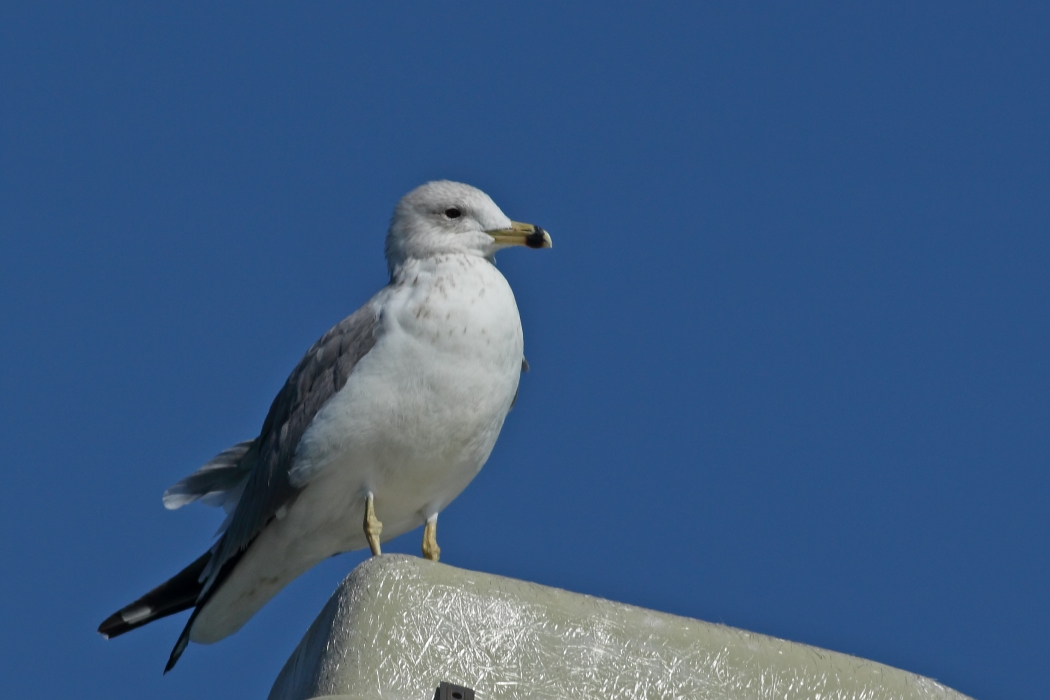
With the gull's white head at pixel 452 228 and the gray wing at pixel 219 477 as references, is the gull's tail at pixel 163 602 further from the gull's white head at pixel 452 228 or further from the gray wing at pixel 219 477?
the gull's white head at pixel 452 228

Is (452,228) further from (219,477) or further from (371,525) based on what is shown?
(219,477)

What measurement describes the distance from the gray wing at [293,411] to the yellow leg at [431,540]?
24.8 inches

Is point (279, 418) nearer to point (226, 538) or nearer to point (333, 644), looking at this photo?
point (226, 538)

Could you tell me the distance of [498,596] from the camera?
415 cm

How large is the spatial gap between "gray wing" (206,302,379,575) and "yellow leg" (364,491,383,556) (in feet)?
1.09

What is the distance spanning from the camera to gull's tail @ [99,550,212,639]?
677 centimetres

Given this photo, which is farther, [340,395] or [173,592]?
[173,592]

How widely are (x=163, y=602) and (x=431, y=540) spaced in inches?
54.4

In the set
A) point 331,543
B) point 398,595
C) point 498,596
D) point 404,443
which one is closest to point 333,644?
point 398,595

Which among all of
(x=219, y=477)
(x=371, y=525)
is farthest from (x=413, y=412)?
(x=219, y=477)

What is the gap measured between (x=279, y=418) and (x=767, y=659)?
119 inches

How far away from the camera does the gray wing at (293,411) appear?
630 cm

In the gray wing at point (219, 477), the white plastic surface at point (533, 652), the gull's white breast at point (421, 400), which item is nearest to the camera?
the white plastic surface at point (533, 652)

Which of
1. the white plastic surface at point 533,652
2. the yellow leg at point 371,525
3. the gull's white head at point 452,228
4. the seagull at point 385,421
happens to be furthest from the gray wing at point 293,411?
the white plastic surface at point 533,652
